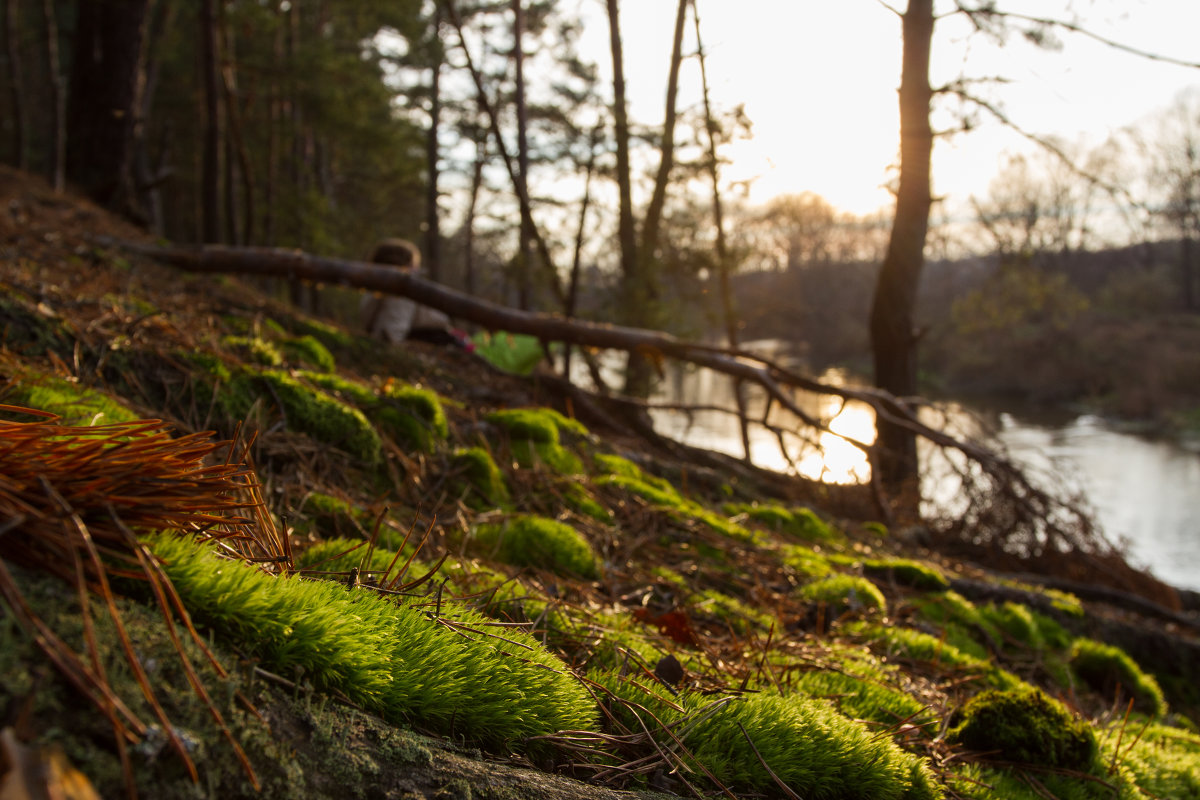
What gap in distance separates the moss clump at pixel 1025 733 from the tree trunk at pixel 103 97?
348 inches

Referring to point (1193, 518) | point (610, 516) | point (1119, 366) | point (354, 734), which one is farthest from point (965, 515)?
point (1119, 366)

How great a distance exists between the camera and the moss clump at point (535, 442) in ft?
12.8

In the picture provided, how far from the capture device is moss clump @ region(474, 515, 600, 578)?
102 inches

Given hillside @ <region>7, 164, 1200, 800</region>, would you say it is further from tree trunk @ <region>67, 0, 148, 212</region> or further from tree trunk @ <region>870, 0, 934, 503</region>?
tree trunk @ <region>870, 0, 934, 503</region>

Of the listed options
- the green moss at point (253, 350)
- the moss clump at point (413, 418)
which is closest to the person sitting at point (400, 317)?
the green moss at point (253, 350)

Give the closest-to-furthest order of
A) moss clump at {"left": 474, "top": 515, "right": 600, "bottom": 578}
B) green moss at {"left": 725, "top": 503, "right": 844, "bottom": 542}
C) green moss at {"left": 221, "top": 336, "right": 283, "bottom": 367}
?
1. moss clump at {"left": 474, "top": 515, "right": 600, "bottom": 578}
2. green moss at {"left": 221, "top": 336, "right": 283, "bottom": 367}
3. green moss at {"left": 725, "top": 503, "right": 844, "bottom": 542}

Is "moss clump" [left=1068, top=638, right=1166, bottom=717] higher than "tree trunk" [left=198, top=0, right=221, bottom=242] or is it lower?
lower

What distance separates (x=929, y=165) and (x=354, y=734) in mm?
9192

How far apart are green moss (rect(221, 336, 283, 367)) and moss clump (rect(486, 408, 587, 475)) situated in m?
1.22

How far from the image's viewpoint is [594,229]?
1466 cm

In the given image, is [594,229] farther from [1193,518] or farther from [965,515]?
[1193,518]

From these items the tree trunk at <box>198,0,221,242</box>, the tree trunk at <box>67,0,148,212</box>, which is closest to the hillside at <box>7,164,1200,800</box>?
the tree trunk at <box>67,0,148,212</box>

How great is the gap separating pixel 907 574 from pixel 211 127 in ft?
28.8

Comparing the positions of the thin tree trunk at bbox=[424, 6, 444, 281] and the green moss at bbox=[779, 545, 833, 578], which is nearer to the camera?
the green moss at bbox=[779, 545, 833, 578]
